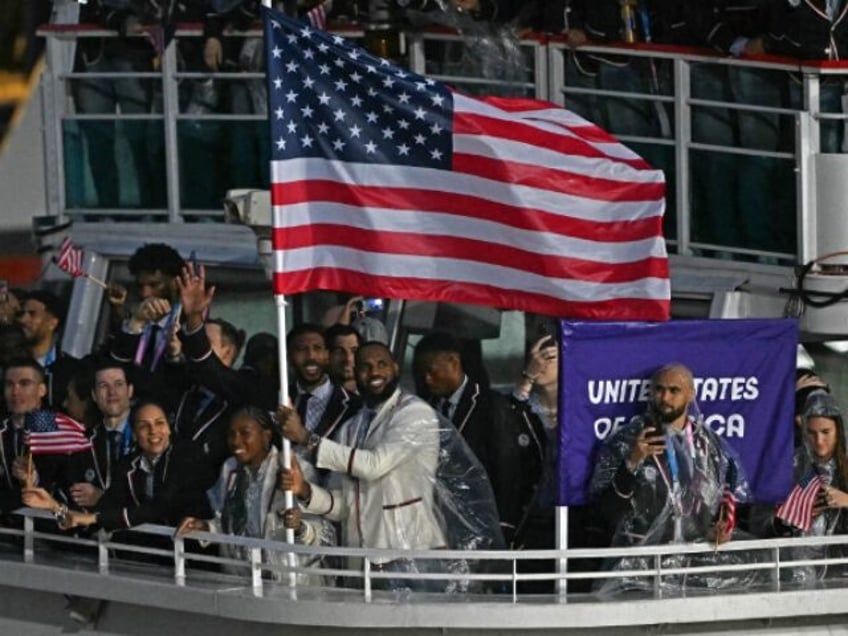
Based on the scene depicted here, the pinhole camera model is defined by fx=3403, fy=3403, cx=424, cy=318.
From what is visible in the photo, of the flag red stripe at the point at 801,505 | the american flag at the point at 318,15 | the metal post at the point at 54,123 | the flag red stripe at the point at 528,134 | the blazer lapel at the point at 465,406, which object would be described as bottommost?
the flag red stripe at the point at 801,505

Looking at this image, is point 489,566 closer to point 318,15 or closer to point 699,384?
point 699,384

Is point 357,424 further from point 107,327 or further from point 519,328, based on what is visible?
point 107,327

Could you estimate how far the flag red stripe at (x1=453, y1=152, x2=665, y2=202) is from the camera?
15477 mm

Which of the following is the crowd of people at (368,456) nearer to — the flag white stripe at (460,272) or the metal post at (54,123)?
the flag white stripe at (460,272)

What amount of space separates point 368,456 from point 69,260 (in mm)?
4459

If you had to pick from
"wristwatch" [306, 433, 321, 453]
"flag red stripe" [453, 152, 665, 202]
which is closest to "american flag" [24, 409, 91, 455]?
"wristwatch" [306, 433, 321, 453]

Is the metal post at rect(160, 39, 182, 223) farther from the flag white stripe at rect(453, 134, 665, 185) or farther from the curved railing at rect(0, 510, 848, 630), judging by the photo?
the flag white stripe at rect(453, 134, 665, 185)

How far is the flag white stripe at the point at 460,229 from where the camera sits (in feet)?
50.8

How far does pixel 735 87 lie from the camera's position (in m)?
17.0

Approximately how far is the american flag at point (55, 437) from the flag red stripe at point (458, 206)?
1862 millimetres

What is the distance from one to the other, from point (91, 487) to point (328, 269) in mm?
1736

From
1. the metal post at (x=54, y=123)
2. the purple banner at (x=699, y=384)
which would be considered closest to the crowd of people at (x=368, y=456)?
the purple banner at (x=699, y=384)

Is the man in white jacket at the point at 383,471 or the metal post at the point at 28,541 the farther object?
the metal post at the point at 28,541

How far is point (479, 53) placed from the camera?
60.9ft
